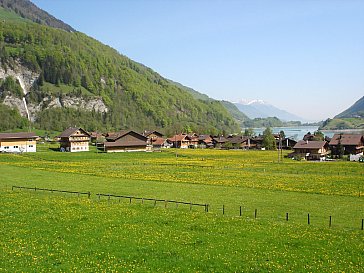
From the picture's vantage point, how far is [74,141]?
411 feet

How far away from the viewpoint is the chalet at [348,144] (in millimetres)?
110500

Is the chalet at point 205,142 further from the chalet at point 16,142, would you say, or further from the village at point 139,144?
the chalet at point 16,142

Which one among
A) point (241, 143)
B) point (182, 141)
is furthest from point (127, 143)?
point (241, 143)

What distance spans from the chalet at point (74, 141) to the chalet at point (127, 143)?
881 cm

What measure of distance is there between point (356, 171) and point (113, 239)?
58.4 meters

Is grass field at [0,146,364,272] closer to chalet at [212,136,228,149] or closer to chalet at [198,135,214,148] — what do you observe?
chalet at [212,136,228,149]

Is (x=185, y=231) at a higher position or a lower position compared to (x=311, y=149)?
lower

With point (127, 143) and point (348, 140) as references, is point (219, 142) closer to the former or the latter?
point (127, 143)

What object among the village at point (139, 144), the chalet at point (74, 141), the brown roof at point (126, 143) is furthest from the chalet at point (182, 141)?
the chalet at point (74, 141)

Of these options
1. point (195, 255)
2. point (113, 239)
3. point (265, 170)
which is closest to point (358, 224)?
point (195, 255)

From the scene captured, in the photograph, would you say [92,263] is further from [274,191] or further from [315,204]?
[274,191]

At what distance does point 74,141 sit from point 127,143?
17600 millimetres

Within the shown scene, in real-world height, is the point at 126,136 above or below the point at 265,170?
above

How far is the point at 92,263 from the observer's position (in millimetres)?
19109
